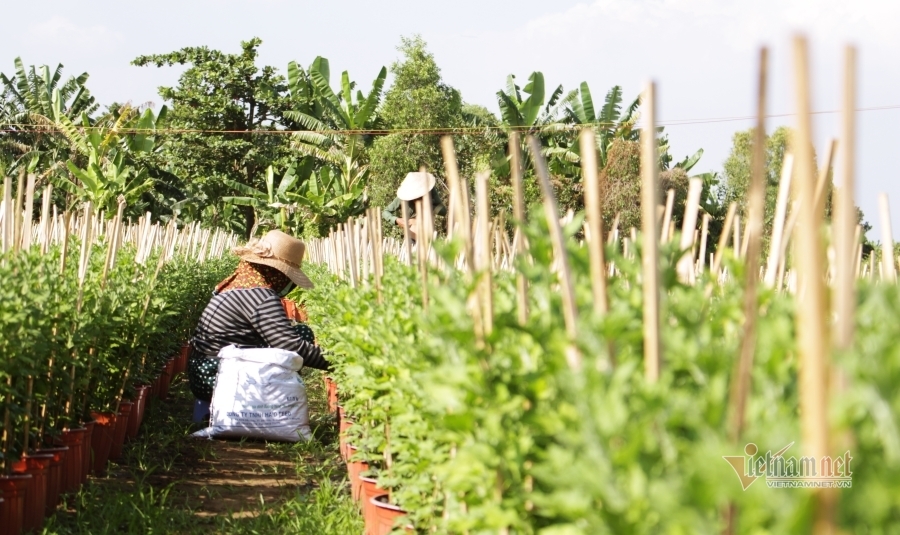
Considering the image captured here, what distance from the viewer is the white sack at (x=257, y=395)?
20.6 feet

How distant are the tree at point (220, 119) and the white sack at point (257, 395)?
26.8 metres

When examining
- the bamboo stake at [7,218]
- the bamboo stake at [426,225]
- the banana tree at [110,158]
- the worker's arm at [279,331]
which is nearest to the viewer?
the bamboo stake at [426,225]

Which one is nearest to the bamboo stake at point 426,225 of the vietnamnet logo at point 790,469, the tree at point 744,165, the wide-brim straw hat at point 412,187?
the vietnamnet logo at point 790,469

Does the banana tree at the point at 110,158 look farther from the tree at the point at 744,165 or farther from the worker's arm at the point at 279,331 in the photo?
the tree at the point at 744,165

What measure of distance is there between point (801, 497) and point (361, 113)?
2525cm

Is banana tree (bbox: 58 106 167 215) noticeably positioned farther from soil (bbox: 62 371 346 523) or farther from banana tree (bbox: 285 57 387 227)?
soil (bbox: 62 371 346 523)

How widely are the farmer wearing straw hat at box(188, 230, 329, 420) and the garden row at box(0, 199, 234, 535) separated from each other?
359 mm

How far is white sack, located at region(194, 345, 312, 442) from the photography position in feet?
20.6

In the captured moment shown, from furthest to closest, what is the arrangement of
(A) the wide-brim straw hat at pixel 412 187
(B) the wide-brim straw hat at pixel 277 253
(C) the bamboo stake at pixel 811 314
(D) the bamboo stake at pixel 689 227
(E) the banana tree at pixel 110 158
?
1. (E) the banana tree at pixel 110 158
2. (A) the wide-brim straw hat at pixel 412 187
3. (B) the wide-brim straw hat at pixel 277 253
4. (D) the bamboo stake at pixel 689 227
5. (C) the bamboo stake at pixel 811 314

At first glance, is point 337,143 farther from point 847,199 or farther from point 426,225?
point 847,199

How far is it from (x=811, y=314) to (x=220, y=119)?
1405 inches

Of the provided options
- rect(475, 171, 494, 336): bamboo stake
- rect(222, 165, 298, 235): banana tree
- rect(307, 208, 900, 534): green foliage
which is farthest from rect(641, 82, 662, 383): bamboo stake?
rect(222, 165, 298, 235): banana tree


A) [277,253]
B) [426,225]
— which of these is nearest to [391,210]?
[277,253]

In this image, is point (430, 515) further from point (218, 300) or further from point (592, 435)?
point (218, 300)
